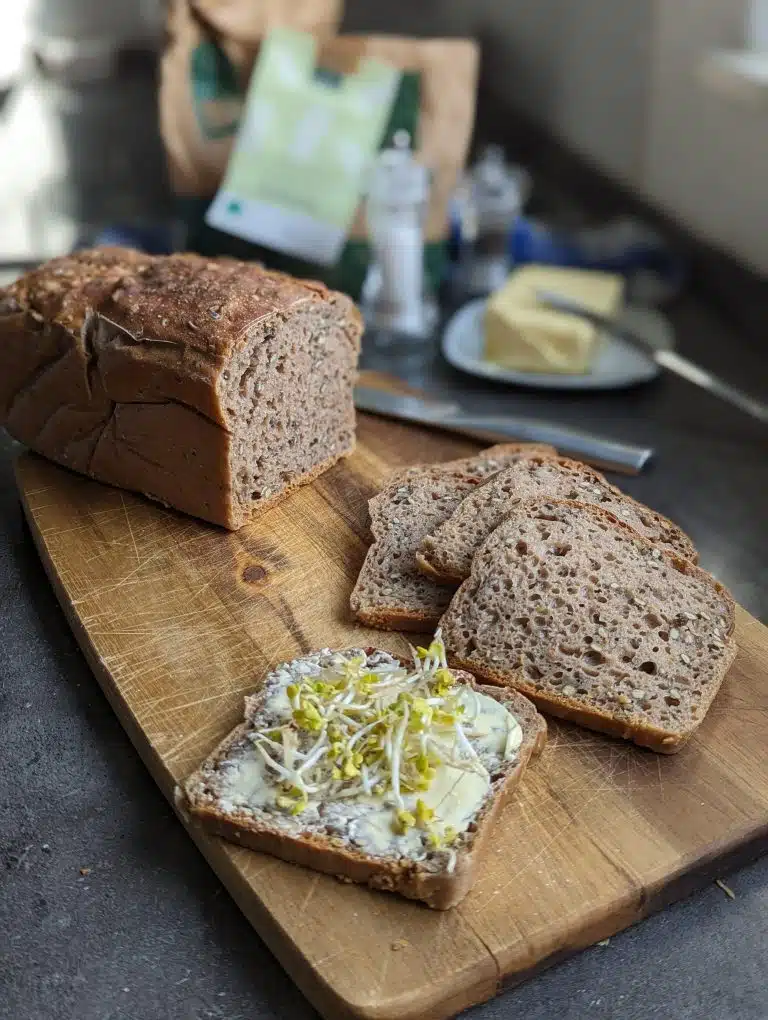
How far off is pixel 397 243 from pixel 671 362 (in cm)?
97

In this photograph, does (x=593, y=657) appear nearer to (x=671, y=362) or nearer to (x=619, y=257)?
(x=671, y=362)

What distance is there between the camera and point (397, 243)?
3.58 m

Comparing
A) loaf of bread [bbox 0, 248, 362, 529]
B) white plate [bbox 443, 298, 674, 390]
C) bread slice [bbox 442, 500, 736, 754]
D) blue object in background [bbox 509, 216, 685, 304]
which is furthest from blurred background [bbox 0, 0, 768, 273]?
bread slice [bbox 442, 500, 736, 754]

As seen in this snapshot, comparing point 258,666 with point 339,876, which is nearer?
point 339,876

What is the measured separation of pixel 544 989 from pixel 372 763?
44 centimetres

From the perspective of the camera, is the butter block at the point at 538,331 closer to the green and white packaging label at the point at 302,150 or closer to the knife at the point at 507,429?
the knife at the point at 507,429

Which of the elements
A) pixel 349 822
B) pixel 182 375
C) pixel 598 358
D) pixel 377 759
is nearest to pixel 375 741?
pixel 377 759

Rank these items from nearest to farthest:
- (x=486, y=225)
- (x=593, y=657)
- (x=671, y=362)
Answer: (x=593, y=657) → (x=671, y=362) → (x=486, y=225)

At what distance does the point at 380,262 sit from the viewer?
11.9 feet

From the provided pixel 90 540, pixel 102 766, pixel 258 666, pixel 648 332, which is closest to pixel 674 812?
pixel 258 666

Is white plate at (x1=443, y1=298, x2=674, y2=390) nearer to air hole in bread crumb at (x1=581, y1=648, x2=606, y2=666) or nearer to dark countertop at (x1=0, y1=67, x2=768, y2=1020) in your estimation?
air hole in bread crumb at (x1=581, y1=648, x2=606, y2=666)

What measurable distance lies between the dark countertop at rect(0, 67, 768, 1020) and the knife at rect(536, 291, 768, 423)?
1561 mm

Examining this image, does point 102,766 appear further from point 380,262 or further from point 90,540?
point 380,262

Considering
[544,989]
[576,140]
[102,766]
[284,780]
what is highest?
[576,140]
